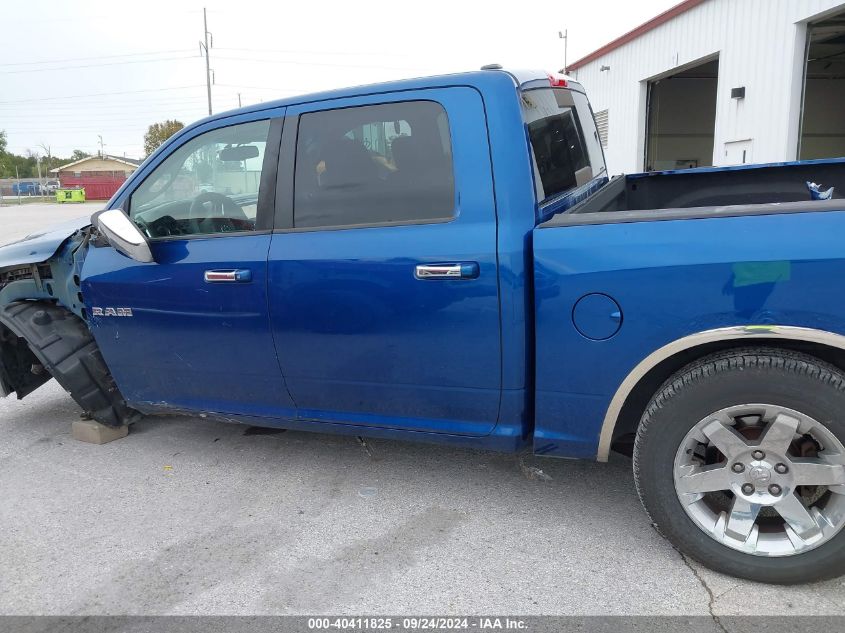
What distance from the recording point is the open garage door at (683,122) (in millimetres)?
19359

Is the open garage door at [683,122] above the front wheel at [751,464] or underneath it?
above

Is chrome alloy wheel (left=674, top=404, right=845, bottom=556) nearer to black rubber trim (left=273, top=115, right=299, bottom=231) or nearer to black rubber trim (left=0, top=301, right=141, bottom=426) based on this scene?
black rubber trim (left=273, top=115, right=299, bottom=231)

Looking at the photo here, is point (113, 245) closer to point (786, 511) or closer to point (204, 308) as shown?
point (204, 308)

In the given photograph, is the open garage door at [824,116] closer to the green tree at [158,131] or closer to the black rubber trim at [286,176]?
the black rubber trim at [286,176]

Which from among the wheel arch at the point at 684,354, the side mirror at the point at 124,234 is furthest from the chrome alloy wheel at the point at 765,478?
the side mirror at the point at 124,234

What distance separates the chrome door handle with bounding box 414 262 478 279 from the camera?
262 cm

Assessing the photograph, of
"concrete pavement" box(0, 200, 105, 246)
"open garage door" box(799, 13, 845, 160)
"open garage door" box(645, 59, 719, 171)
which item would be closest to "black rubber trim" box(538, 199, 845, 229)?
"concrete pavement" box(0, 200, 105, 246)

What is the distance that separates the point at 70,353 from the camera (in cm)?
388

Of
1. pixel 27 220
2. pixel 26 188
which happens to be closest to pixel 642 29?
pixel 27 220

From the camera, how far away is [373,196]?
2.90 meters

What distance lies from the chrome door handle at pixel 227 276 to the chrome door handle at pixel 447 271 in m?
0.87

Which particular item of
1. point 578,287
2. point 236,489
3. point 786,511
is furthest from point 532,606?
point 236,489

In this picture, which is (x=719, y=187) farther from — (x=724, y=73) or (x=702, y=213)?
(x=724, y=73)

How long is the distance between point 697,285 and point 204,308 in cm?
223
